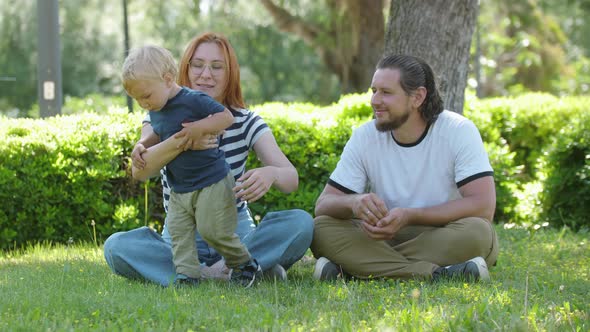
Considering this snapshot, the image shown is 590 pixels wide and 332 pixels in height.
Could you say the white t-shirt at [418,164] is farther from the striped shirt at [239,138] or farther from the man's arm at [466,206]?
the striped shirt at [239,138]

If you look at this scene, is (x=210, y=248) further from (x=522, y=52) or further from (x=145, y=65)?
(x=522, y=52)

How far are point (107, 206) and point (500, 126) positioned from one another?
4743mm

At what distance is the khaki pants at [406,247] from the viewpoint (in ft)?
15.3

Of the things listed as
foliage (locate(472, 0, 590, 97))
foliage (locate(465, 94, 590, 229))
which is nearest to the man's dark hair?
foliage (locate(465, 94, 590, 229))

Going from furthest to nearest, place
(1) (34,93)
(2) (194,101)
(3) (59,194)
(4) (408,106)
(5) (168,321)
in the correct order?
(1) (34,93), (3) (59,194), (4) (408,106), (2) (194,101), (5) (168,321)

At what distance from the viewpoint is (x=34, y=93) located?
26.8 meters

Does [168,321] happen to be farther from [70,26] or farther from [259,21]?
[70,26]

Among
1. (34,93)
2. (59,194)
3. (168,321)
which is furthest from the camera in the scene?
(34,93)

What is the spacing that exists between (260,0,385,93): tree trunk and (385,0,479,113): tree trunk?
7163 millimetres

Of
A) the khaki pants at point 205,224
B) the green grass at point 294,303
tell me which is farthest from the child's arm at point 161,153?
the green grass at point 294,303

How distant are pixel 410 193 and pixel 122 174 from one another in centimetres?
259

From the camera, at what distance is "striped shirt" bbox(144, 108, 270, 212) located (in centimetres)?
469

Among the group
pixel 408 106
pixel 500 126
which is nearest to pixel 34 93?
pixel 500 126

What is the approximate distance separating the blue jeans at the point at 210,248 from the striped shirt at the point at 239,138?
0.19 meters
